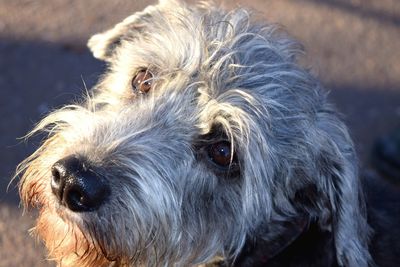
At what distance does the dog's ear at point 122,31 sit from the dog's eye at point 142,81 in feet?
1.50

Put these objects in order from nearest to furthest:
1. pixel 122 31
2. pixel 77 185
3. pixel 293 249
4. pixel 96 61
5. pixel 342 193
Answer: pixel 77 185
pixel 342 193
pixel 293 249
pixel 122 31
pixel 96 61

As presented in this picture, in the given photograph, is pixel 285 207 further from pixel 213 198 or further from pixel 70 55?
pixel 70 55

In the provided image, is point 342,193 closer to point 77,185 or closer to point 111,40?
point 77,185

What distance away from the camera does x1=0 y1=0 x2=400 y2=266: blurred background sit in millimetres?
5641

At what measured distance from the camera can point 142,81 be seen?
380 cm

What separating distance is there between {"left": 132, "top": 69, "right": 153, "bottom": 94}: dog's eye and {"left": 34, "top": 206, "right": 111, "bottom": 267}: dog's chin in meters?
0.90

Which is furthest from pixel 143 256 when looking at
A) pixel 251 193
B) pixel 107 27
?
pixel 107 27

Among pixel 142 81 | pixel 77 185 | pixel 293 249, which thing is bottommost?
pixel 293 249

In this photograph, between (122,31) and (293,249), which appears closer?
(293,249)

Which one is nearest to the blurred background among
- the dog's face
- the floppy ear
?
the floppy ear

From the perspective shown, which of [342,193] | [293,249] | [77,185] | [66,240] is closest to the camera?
[77,185]

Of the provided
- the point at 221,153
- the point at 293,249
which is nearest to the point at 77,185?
the point at 221,153

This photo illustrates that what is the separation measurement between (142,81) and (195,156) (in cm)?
58

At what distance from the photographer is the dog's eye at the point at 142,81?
376 centimetres
